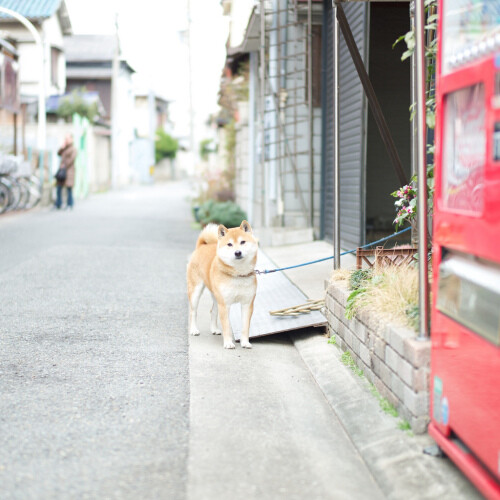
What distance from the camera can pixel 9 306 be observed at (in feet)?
23.0

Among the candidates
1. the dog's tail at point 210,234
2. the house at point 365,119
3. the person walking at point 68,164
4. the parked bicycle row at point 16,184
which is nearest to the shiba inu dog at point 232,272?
the dog's tail at point 210,234

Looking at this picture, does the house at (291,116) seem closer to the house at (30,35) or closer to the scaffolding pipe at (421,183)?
the scaffolding pipe at (421,183)

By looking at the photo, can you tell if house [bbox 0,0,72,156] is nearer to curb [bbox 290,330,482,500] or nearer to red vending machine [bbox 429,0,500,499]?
curb [bbox 290,330,482,500]

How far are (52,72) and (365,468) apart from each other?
34.1 meters

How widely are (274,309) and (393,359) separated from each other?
2460 mm

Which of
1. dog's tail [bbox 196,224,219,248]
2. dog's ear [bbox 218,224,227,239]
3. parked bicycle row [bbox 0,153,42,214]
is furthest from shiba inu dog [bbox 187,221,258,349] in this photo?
parked bicycle row [bbox 0,153,42,214]

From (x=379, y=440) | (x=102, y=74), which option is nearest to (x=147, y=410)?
(x=379, y=440)

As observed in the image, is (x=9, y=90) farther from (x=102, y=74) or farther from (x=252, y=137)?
(x=102, y=74)

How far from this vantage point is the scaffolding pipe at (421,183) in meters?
3.51

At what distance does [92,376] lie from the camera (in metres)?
4.72

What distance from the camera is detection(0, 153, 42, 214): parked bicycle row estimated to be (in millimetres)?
17125

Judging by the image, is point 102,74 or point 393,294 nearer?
point 393,294

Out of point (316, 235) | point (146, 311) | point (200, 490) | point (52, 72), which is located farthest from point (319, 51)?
point (52, 72)

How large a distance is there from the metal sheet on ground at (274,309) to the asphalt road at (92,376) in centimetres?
54
